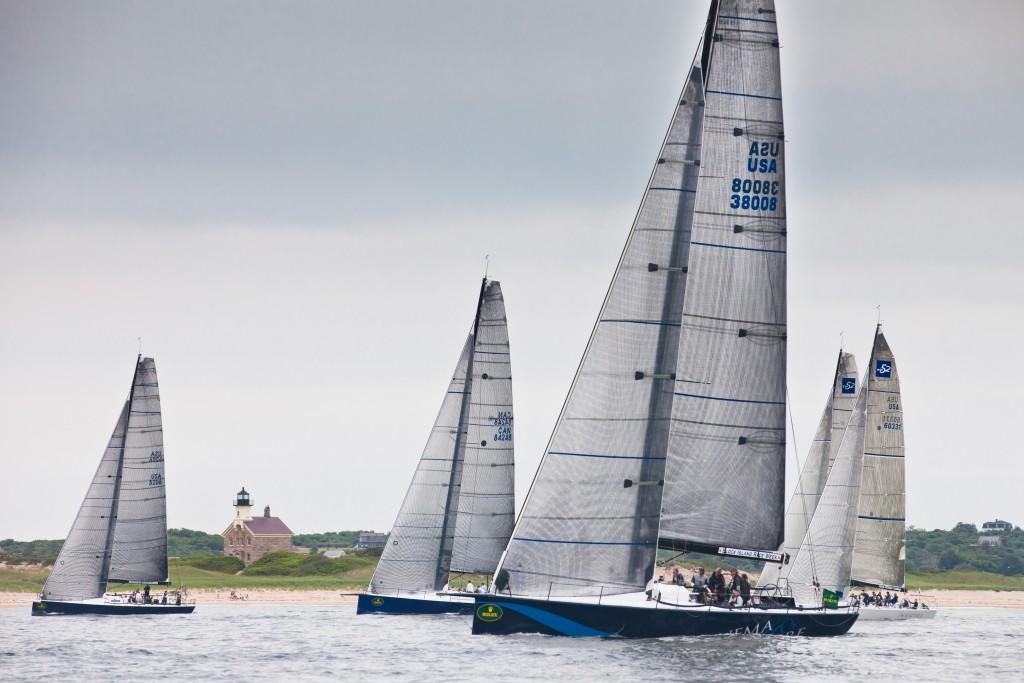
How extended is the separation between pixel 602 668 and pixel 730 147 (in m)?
13.7

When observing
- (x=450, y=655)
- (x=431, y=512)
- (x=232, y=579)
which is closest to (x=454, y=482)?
(x=431, y=512)

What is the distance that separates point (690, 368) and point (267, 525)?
108m

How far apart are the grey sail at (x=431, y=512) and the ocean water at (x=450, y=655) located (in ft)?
6.73

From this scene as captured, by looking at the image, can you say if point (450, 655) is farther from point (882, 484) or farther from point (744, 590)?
point (882, 484)

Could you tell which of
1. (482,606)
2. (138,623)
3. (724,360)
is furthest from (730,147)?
(138,623)

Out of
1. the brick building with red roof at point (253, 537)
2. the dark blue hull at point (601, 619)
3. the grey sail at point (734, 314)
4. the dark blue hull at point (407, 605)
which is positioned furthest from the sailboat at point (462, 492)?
the brick building with red roof at point (253, 537)

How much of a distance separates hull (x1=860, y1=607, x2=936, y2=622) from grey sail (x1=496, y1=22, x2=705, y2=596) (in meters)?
30.5

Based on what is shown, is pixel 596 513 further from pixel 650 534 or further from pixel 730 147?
pixel 730 147

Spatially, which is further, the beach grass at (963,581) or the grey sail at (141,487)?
the beach grass at (963,581)

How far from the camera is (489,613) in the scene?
1640 inches

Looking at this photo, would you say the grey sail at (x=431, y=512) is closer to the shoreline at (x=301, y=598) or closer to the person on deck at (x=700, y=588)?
the person on deck at (x=700, y=588)

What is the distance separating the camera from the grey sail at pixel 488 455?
203ft

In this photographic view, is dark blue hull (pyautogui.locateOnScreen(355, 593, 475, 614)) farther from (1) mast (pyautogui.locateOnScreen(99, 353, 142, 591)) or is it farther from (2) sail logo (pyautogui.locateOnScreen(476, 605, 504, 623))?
(2) sail logo (pyautogui.locateOnScreen(476, 605, 504, 623))

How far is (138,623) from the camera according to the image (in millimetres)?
62250
